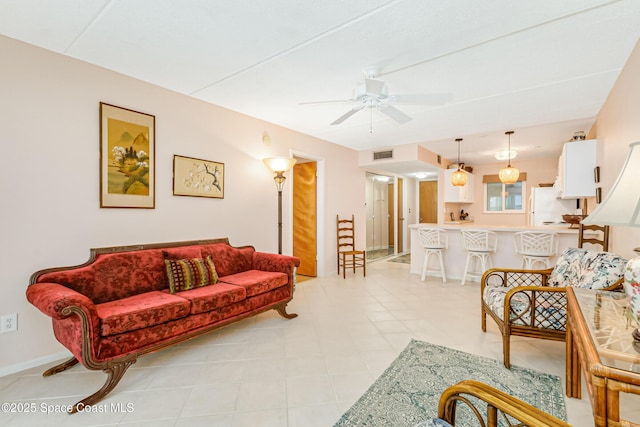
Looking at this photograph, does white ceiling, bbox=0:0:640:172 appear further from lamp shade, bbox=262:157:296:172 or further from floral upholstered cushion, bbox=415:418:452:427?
floral upholstered cushion, bbox=415:418:452:427

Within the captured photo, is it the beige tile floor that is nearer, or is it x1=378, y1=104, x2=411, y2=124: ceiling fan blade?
the beige tile floor

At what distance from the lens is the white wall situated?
2.24 m

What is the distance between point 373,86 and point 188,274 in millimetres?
2344

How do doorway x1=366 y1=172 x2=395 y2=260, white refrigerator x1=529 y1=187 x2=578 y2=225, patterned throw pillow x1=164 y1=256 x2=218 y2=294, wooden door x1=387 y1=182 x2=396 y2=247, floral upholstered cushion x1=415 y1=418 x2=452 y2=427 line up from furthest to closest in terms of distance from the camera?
1. wooden door x1=387 y1=182 x2=396 y2=247
2. doorway x1=366 y1=172 x2=395 y2=260
3. white refrigerator x1=529 y1=187 x2=578 y2=225
4. patterned throw pillow x1=164 y1=256 x2=218 y2=294
5. floral upholstered cushion x1=415 y1=418 x2=452 y2=427

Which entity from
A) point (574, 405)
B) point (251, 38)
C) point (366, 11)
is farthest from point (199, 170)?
point (574, 405)

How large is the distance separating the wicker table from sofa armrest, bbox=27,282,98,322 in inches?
99.8

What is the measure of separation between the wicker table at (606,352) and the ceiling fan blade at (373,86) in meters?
2.00

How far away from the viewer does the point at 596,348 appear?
3.79ft

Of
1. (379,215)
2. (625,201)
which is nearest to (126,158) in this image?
(625,201)

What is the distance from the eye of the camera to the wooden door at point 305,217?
535 cm

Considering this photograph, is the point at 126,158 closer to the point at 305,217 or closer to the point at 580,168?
the point at 305,217

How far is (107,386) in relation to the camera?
195cm

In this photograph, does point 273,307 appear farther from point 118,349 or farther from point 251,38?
point 251,38

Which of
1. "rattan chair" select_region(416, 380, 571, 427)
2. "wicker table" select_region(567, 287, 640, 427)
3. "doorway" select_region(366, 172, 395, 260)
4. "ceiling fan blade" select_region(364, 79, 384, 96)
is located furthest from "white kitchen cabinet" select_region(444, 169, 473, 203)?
"rattan chair" select_region(416, 380, 571, 427)
